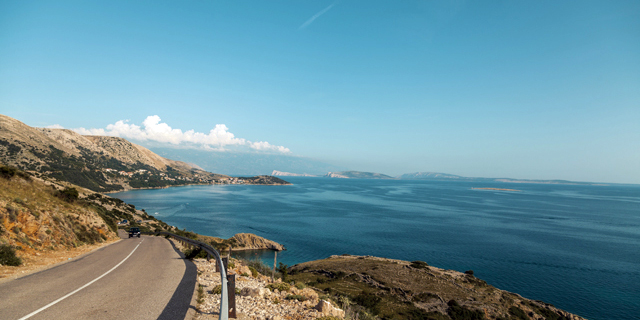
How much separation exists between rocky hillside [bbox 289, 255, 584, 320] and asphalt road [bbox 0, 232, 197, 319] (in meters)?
15.7

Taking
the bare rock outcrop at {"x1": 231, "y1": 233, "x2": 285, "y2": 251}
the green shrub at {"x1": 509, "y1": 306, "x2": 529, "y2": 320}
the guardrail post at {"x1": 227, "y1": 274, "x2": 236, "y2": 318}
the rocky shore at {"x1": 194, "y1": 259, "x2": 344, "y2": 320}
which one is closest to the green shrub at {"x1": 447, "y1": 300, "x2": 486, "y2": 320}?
the green shrub at {"x1": 509, "y1": 306, "x2": 529, "y2": 320}

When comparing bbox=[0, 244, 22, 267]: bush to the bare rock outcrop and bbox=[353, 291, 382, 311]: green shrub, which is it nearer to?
bbox=[353, 291, 382, 311]: green shrub

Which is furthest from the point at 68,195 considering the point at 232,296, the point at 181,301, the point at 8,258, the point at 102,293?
the point at 232,296

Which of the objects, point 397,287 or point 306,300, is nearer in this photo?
point 306,300

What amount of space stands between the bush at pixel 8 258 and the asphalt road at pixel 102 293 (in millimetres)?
1438

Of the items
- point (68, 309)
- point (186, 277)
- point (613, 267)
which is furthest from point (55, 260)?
point (613, 267)

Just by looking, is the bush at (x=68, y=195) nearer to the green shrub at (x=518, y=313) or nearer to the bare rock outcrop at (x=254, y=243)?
the bare rock outcrop at (x=254, y=243)

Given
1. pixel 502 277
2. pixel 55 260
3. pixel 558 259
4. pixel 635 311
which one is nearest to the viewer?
pixel 55 260

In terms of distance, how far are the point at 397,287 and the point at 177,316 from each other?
32.7 m

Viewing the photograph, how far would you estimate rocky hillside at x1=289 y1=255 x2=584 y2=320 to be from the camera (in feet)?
96.1

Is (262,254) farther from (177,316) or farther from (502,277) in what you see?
(177,316)

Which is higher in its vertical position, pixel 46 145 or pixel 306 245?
pixel 46 145

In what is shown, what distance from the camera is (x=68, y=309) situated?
23.7 feet

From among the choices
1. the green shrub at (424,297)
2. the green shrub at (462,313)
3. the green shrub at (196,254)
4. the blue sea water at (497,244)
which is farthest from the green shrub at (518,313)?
the green shrub at (196,254)
